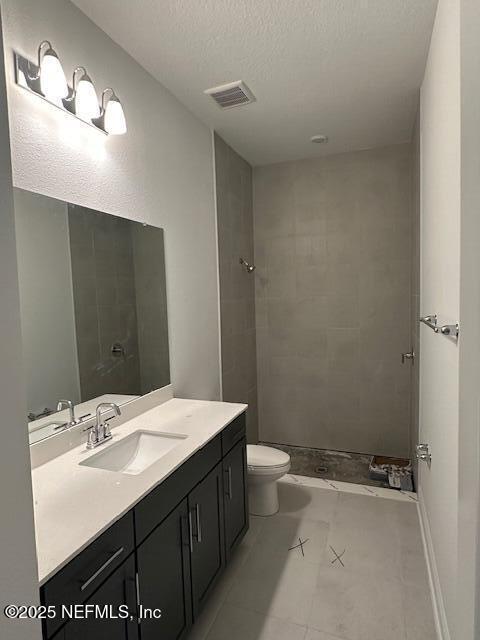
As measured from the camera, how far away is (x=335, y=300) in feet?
11.1

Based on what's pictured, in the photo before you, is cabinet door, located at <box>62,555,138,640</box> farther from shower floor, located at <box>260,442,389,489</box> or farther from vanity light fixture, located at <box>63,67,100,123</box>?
shower floor, located at <box>260,442,389,489</box>

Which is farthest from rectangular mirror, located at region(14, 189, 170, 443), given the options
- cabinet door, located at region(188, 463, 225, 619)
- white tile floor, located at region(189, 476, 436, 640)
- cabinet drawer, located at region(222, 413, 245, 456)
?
white tile floor, located at region(189, 476, 436, 640)

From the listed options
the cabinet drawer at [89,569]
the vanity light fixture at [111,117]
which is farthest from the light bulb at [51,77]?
the cabinet drawer at [89,569]

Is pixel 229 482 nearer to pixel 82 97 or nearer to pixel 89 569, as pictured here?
pixel 89 569

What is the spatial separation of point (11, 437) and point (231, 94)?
2.25 m

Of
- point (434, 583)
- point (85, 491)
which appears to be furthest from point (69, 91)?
point (434, 583)

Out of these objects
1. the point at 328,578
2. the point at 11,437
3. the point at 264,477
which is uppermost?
the point at 11,437

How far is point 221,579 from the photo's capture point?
194 cm

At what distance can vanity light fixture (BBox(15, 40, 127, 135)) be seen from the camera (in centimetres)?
135

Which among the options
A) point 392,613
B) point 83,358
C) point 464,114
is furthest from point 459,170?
point 392,613

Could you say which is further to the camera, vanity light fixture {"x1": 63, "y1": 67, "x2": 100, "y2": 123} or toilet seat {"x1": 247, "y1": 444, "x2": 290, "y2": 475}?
toilet seat {"x1": 247, "y1": 444, "x2": 290, "y2": 475}

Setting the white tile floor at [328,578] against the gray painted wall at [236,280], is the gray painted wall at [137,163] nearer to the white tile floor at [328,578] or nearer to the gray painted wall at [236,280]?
the gray painted wall at [236,280]

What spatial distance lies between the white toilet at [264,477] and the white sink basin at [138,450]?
0.83 meters

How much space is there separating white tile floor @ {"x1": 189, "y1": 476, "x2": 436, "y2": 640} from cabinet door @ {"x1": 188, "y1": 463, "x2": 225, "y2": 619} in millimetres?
197
